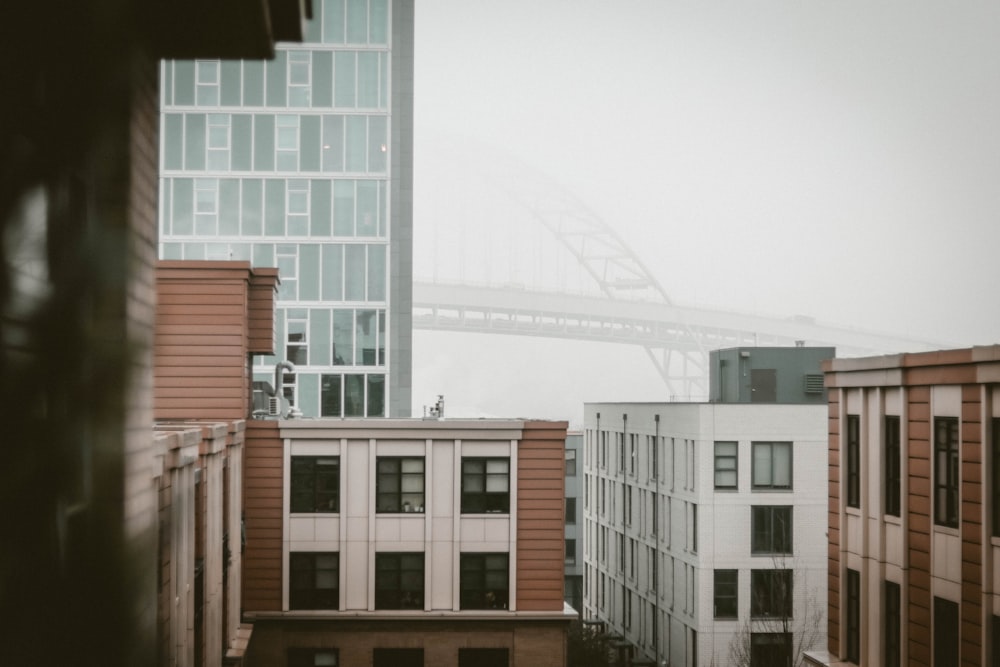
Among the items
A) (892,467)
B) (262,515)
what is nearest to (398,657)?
(262,515)

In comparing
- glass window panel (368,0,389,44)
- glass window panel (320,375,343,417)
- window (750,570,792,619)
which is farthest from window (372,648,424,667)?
glass window panel (368,0,389,44)

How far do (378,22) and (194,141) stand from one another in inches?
375

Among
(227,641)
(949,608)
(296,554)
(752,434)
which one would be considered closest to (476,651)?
(296,554)

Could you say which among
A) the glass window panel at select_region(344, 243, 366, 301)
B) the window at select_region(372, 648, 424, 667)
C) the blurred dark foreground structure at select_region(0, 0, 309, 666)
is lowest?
the window at select_region(372, 648, 424, 667)

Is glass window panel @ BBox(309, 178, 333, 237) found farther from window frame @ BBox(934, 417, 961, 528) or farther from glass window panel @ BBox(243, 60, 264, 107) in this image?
window frame @ BBox(934, 417, 961, 528)

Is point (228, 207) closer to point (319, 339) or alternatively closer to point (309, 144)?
point (309, 144)

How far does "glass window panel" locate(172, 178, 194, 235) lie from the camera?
44.6 metres

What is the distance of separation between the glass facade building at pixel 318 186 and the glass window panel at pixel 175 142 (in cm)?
5

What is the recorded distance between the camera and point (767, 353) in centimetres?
4222

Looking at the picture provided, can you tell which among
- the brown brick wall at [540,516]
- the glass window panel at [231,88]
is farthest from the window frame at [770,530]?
the glass window panel at [231,88]

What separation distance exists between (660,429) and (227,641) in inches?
928

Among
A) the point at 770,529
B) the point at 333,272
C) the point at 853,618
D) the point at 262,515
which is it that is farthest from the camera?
the point at 333,272

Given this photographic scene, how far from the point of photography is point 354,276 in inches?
1758

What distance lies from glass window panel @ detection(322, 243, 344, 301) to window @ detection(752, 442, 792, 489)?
63.0 feet
